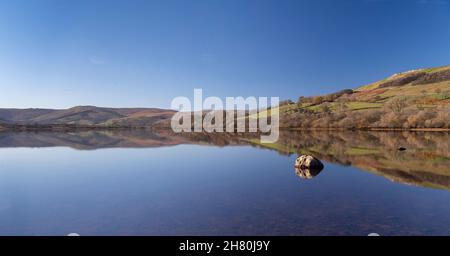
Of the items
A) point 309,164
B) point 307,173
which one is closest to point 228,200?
point 307,173

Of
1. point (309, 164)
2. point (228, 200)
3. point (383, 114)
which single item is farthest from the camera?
point (383, 114)

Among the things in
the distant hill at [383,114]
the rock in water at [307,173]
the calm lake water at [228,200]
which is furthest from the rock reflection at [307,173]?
the distant hill at [383,114]

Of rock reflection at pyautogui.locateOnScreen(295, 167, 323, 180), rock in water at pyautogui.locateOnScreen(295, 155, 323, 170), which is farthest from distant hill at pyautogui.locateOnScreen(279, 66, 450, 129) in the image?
rock reflection at pyautogui.locateOnScreen(295, 167, 323, 180)

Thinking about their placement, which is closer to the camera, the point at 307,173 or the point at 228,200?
the point at 228,200

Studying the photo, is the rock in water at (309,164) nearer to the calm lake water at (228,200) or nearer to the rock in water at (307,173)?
the rock in water at (307,173)

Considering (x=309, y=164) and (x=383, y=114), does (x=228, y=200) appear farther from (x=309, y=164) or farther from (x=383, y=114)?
(x=383, y=114)

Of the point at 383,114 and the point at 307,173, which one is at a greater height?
the point at 383,114

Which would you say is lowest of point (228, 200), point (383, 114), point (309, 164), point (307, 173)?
point (228, 200)

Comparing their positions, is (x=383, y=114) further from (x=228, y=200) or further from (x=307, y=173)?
(x=228, y=200)

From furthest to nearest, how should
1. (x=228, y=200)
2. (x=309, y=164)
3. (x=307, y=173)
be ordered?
(x=309, y=164) → (x=307, y=173) → (x=228, y=200)

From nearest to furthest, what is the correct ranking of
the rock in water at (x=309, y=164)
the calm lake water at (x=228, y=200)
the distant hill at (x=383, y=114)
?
the calm lake water at (x=228, y=200), the rock in water at (x=309, y=164), the distant hill at (x=383, y=114)

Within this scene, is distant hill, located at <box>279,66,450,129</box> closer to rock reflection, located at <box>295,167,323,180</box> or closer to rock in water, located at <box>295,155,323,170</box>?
rock in water, located at <box>295,155,323,170</box>

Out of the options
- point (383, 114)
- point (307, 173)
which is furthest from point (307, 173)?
point (383, 114)
